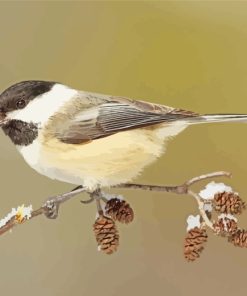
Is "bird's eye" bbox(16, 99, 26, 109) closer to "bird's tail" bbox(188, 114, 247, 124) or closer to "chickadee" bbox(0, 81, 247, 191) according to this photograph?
"chickadee" bbox(0, 81, 247, 191)

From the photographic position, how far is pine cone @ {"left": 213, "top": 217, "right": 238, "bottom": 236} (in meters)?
1.00

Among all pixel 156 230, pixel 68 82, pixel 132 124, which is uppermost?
pixel 68 82

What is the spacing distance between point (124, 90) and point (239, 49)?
0.63ft

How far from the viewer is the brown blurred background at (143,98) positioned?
3.48 feet

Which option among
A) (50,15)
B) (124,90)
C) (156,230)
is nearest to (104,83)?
(124,90)

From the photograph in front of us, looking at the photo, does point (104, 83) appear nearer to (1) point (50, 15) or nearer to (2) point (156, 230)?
(1) point (50, 15)

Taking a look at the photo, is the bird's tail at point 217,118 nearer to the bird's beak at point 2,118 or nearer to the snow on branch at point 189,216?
the snow on branch at point 189,216

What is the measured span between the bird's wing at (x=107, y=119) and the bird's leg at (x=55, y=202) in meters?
0.09

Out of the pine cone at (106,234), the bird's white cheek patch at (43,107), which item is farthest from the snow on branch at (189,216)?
the bird's white cheek patch at (43,107)

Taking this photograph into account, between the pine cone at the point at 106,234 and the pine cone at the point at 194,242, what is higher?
the pine cone at the point at 106,234

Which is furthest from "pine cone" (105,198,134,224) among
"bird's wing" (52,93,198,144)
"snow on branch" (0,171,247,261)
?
"bird's wing" (52,93,198,144)

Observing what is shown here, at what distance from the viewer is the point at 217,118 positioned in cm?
105

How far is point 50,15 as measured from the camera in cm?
108

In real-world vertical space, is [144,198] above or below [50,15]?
below
